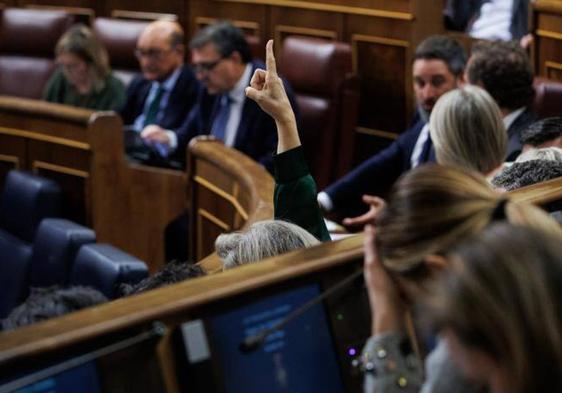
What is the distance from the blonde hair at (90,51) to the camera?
3.25 meters

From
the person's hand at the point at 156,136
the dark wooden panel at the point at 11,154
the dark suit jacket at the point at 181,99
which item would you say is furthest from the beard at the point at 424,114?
the dark wooden panel at the point at 11,154

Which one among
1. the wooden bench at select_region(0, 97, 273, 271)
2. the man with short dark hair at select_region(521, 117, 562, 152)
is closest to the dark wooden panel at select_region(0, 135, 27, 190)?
the wooden bench at select_region(0, 97, 273, 271)

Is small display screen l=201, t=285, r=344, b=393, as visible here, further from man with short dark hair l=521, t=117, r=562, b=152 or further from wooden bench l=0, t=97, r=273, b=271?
wooden bench l=0, t=97, r=273, b=271

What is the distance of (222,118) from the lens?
2652 mm

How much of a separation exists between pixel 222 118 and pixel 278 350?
6.08 feet

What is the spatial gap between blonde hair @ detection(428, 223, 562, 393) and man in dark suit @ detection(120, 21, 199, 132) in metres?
2.44

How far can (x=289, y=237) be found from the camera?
3.39 feet

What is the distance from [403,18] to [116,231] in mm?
885

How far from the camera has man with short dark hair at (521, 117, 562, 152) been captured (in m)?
1.53

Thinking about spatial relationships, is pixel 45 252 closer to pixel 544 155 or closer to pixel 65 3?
pixel 544 155

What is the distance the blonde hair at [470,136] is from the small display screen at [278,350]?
52 centimetres

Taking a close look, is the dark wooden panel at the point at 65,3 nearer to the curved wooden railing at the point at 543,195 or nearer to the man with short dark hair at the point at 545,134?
the man with short dark hair at the point at 545,134

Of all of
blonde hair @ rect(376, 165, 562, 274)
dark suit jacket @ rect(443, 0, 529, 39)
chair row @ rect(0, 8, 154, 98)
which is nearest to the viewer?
blonde hair @ rect(376, 165, 562, 274)

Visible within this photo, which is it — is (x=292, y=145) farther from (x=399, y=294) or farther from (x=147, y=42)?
(x=147, y=42)
